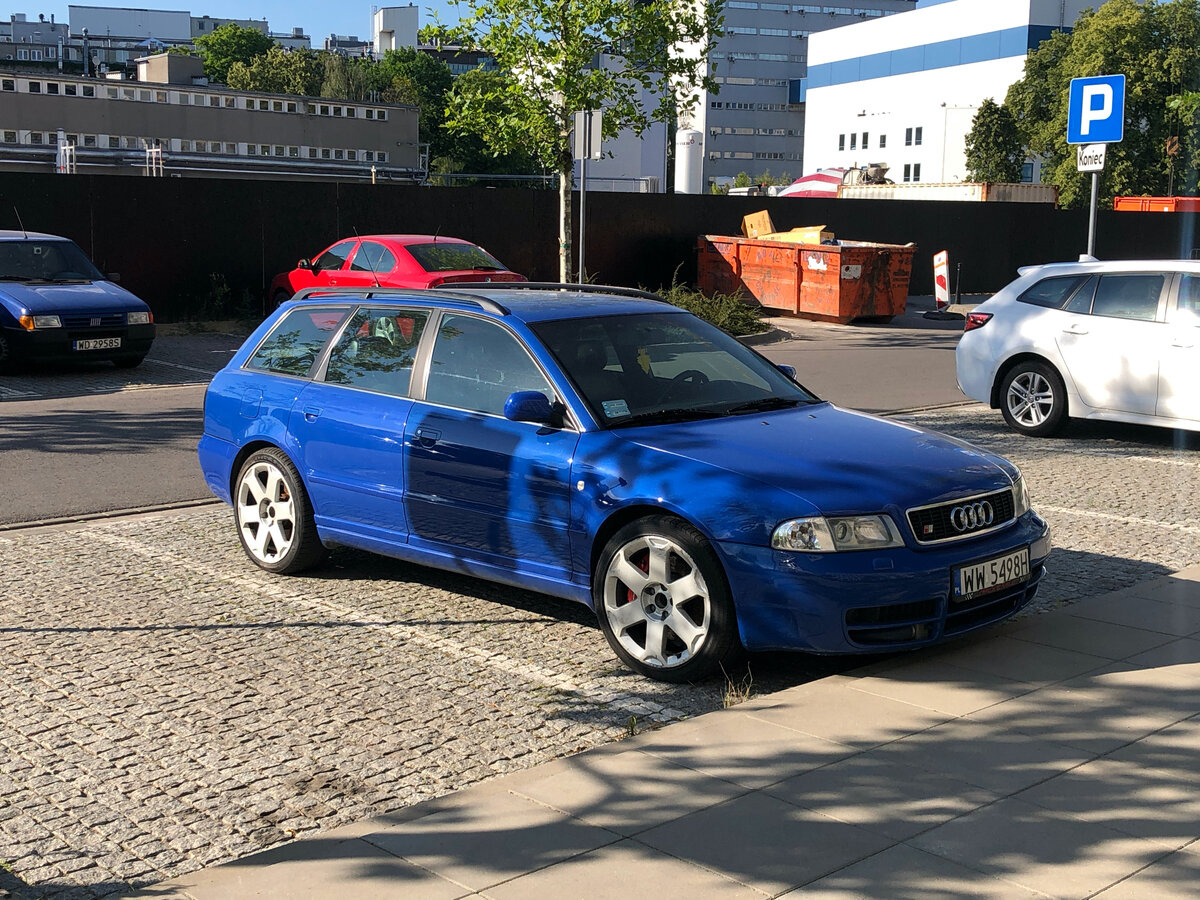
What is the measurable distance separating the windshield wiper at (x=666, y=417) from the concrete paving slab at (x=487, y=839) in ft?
6.92

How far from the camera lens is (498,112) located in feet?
75.3

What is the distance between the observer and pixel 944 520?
217 inches

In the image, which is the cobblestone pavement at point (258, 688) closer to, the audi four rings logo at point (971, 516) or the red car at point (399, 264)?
the audi four rings logo at point (971, 516)

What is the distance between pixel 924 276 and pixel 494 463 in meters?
27.3

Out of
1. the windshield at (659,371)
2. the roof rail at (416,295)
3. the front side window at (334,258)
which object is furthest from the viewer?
the front side window at (334,258)

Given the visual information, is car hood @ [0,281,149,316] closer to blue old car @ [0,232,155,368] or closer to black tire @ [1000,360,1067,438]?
blue old car @ [0,232,155,368]

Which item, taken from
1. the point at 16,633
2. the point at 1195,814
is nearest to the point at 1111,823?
the point at 1195,814

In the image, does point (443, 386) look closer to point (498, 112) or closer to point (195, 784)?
point (195, 784)

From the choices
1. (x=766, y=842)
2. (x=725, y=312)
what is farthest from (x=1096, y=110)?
(x=766, y=842)

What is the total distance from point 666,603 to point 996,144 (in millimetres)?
81406

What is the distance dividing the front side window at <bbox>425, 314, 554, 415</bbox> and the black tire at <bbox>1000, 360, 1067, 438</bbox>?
7.02m

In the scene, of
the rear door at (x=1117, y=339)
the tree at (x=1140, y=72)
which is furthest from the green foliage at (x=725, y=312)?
the tree at (x=1140, y=72)

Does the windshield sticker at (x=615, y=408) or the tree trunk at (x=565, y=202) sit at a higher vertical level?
the tree trunk at (x=565, y=202)

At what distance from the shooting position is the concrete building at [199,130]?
165 ft
